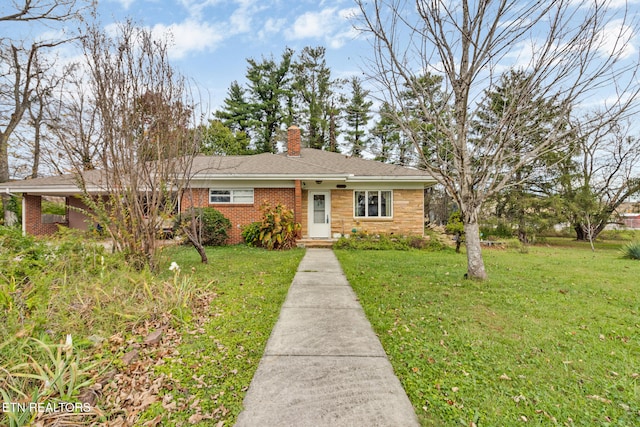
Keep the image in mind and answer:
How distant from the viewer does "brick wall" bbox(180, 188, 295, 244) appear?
1187 cm

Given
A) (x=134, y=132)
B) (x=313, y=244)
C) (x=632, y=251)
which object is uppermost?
(x=134, y=132)

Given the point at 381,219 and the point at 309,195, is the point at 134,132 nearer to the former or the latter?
the point at 309,195

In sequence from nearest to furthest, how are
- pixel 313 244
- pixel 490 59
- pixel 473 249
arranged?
pixel 490 59, pixel 473 249, pixel 313 244

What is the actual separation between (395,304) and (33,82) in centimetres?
2320

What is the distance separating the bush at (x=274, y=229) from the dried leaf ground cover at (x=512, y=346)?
5031mm

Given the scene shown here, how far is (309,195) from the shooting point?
1247cm

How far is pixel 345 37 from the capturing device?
5617 mm

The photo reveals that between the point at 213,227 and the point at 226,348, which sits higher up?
the point at 213,227

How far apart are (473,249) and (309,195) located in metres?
7.86

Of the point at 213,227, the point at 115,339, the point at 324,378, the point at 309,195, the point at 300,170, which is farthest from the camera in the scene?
the point at 309,195

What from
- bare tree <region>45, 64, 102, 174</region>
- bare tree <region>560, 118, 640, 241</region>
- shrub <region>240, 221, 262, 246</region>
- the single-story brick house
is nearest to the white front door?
the single-story brick house

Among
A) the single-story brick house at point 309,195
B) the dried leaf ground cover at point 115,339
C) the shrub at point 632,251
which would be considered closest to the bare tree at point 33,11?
the single-story brick house at point 309,195

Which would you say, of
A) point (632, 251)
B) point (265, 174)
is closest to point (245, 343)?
point (265, 174)

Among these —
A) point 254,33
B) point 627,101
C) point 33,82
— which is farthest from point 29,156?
point 627,101
